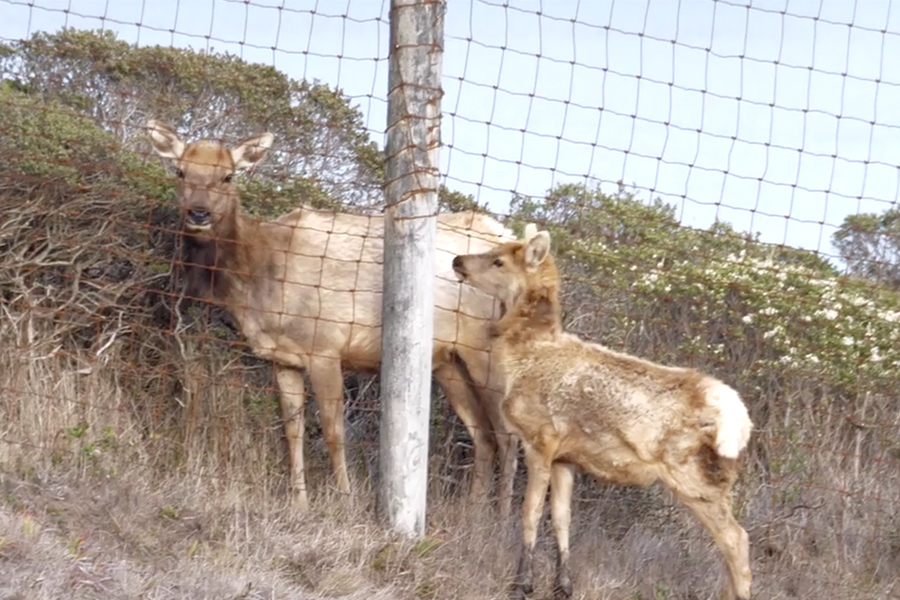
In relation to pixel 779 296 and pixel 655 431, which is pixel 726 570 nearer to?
pixel 655 431

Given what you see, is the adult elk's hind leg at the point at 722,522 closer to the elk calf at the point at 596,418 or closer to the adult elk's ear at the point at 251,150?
the elk calf at the point at 596,418

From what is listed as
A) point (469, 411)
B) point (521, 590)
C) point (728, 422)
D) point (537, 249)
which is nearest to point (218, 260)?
point (469, 411)

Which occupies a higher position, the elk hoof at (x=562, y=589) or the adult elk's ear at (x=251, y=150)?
the adult elk's ear at (x=251, y=150)

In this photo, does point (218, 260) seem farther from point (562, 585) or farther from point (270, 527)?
point (562, 585)

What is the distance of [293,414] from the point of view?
8898 mm

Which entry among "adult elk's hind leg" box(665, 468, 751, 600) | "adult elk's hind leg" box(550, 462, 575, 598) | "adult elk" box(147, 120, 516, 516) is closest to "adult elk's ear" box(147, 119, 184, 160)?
"adult elk" box(147, 120, 516, 516)

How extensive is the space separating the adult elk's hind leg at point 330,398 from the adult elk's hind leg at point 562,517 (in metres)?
Result: 1.69

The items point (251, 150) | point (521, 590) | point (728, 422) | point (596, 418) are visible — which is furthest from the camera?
point (251, 150)

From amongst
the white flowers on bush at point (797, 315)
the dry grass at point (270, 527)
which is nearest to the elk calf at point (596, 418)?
the dry grass at point (270, 527)

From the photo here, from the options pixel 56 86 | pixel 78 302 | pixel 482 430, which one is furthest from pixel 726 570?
pixel 56 86

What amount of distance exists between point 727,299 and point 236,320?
3627 mm

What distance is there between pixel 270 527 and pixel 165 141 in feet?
11.2

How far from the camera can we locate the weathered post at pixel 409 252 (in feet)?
21.9

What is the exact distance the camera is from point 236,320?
29.6 feet
